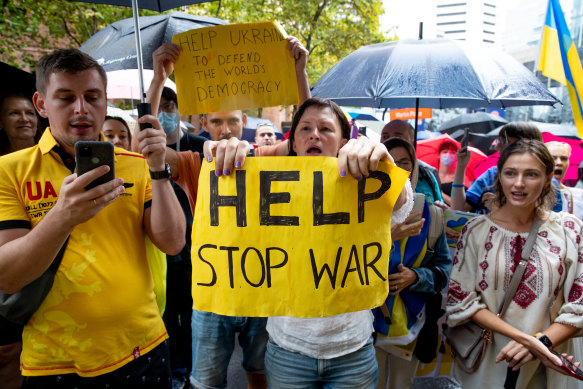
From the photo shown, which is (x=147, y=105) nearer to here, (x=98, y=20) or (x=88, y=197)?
(x=88, y=197)

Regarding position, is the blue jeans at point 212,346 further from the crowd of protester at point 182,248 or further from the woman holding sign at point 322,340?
the woman holding sign at point 322,340

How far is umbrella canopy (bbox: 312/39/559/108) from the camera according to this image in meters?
2.84

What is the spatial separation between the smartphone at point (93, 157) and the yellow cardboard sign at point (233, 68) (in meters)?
0.87

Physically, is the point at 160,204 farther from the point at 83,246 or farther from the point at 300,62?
the point at 300,62

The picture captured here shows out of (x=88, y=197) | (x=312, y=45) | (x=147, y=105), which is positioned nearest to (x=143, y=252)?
(x=88, y=197)

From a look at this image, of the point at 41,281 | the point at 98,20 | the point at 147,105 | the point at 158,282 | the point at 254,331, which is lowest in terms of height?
the point at 254,331

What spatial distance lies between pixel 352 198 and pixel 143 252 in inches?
37.9

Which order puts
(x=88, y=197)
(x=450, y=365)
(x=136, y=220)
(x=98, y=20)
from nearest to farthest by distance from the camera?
(x=88, y=197) → (x=136, y=220) → (x=450, y=365) → (x=98, y=20)

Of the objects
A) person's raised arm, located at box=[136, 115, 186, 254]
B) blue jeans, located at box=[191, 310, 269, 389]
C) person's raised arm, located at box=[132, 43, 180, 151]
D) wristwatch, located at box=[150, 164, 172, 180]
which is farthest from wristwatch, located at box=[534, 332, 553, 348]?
person's raised arm, located at box=[132, 43, 180, 151]

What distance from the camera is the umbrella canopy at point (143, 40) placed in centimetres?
313

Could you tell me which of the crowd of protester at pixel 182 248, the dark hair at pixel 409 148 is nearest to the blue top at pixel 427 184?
the dark hair at pixel 409 148

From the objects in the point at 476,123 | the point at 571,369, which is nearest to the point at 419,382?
the point at 571,369

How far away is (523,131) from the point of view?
11.6 ft

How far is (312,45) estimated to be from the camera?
1459cm
